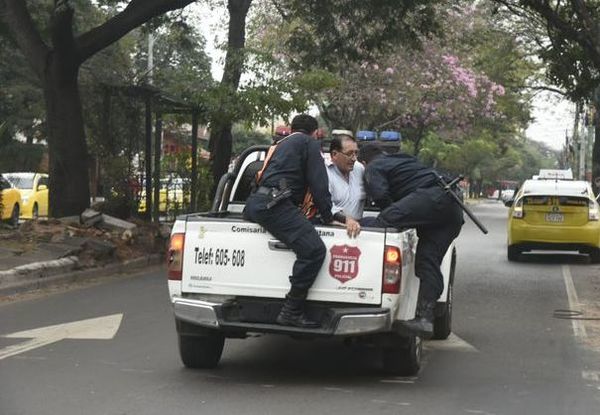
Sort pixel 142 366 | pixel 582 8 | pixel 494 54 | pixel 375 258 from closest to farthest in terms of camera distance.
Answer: pixel 375 258 < pixel 142 366 < pixel 582 8 < pixel 494 54

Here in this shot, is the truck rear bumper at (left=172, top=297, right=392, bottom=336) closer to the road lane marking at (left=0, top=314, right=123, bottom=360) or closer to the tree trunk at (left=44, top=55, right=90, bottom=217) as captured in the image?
the road lane marking at (left=0, top=314, right=123, bottom=360)

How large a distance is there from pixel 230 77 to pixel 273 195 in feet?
44.5

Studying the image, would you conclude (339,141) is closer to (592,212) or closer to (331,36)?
(592,212)

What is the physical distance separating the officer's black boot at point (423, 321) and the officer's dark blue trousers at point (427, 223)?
0.06m

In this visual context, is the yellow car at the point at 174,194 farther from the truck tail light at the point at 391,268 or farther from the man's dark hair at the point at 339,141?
the truck tail light at the point at 391,268

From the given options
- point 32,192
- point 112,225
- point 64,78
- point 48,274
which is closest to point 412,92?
point 32,192

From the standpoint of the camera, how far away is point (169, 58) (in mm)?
50500

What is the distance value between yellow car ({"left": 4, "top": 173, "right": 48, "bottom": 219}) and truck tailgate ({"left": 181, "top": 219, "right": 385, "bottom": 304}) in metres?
20.0

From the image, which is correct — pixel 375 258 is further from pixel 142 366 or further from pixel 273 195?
pixel 142 366

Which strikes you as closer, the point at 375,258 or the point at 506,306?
the point at 375,258

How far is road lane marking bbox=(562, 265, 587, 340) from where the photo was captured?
9.61m

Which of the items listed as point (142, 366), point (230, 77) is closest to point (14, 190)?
point (230, 77)

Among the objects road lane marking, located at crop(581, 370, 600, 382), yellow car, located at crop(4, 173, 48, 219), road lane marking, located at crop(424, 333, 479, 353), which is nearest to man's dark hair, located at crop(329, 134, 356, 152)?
road lane marking, located at crop(424, 333, 479, 353)

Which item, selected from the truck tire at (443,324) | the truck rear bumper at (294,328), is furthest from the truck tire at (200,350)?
the truck tire at (443,324)
